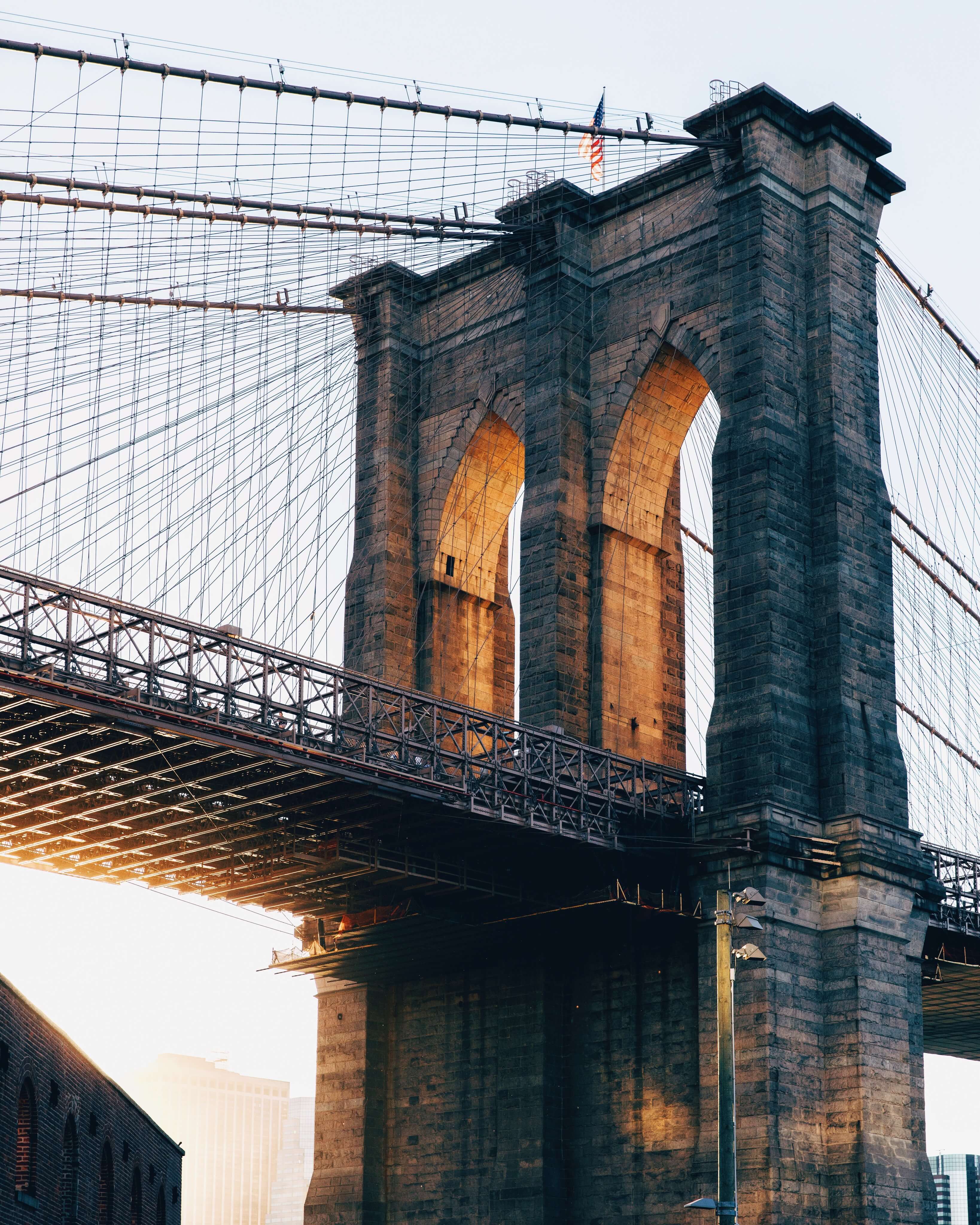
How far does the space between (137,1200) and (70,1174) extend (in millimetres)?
10332

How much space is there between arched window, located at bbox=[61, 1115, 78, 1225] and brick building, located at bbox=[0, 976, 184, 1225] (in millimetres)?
22

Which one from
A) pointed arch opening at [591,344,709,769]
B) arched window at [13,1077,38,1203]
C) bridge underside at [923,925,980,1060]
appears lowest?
arched window at [13,1077,38,1203]

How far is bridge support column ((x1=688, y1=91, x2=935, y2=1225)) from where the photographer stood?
4469 cm

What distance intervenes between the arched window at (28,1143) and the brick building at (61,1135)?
17 mm

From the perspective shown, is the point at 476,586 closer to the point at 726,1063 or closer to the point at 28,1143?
the point at 28,1143

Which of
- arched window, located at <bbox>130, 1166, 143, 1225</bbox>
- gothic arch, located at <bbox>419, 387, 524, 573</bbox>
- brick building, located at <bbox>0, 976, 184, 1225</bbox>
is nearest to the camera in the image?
brick building, located at <bbox>0, 976, 184, 1225</bbox>

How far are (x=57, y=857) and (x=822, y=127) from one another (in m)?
29.0

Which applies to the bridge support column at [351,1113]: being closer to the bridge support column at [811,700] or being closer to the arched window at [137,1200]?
the arched window at [137,1200]

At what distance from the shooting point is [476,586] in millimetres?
60656

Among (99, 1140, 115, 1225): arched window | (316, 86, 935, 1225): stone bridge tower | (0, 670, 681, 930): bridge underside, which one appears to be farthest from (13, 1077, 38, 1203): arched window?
(316, 86, 935, 1225): stone bridge tower

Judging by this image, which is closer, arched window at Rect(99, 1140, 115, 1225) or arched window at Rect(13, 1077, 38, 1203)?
arched window at Rect(13, 1077, 38, 1203)

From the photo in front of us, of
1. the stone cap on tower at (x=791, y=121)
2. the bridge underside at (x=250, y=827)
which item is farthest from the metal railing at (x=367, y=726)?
the stone cap on tower at (x=791, y=121)

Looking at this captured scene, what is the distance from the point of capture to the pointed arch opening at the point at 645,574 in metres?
54.1

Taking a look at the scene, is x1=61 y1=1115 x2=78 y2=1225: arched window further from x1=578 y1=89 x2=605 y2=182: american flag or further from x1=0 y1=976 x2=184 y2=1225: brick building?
x1=578 y1=89 x2=605 y2=182: american flag
